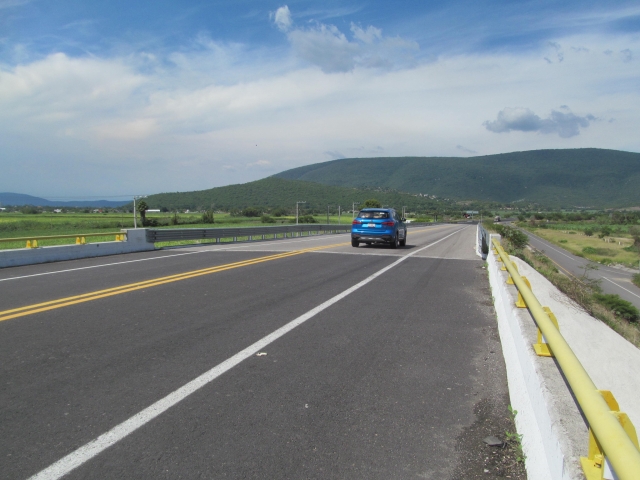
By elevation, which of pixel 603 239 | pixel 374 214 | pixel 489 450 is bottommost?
pixel 603 239

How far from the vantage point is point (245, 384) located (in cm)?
469

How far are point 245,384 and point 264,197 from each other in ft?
445

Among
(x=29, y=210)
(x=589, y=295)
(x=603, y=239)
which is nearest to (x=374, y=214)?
(x=589, y=295)

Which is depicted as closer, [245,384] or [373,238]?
[245,384]

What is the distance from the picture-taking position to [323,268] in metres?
13.5

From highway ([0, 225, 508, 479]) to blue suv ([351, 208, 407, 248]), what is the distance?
11390 millimetres

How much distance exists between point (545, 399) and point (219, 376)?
309 centimetres

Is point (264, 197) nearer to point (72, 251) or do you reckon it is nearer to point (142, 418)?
point (72, 251)

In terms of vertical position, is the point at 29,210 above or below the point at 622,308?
above

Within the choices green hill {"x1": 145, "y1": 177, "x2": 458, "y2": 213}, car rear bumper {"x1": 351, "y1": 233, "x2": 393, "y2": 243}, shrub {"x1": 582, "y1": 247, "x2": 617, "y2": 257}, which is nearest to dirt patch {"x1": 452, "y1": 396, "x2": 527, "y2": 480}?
car rear bumper {"x1": 351, "y1": 233, "x2": 393, "y2": 243}

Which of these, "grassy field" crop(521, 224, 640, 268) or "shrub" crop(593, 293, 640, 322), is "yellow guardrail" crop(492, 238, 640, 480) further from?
"grassy field" crop(521, 224, 640, 268)

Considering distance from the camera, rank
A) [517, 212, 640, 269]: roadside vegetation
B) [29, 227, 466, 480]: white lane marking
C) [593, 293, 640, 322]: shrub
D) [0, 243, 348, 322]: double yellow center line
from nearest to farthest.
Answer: [29, 227, 466, 480]: white lane marking, [0, 243, 348, 322]: double yellow center line, [593, 293, 640, 322]: shrub, [517, 212, 640, 269]: roadside vegetation

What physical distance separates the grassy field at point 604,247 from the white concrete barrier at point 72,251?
79084mm

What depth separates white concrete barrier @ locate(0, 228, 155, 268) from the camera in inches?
560
